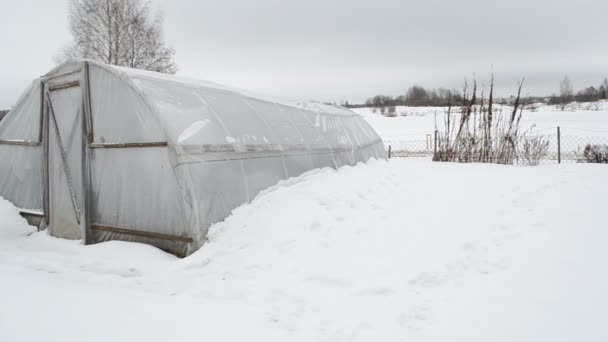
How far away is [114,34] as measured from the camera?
18.5 meters

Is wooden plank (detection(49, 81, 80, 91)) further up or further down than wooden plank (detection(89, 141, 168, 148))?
further up

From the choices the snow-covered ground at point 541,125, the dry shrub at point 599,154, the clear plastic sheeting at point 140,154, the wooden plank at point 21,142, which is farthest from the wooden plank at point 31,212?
the snow-covered ground at point 541,125

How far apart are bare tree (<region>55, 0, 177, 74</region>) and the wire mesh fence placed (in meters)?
13.4

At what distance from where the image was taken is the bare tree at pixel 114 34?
18.1 m

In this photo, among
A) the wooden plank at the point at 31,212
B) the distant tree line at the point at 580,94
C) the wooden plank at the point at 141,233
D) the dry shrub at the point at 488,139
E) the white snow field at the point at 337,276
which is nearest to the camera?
the white snow field at the point at 337,276

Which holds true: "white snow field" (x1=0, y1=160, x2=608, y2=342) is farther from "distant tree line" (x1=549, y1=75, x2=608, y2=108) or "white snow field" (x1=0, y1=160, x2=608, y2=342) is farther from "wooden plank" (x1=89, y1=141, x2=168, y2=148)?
"distant tree line" (x1=549, y1=75, x2=608, y2=108)

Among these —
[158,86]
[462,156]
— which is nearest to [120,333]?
[158,86]

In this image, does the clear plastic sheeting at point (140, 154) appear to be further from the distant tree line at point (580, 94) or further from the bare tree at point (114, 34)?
the distant tree line at point (580, 94)

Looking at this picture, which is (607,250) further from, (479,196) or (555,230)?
(479,196)

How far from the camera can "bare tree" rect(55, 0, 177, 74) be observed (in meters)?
18.1

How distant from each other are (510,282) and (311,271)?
155cm

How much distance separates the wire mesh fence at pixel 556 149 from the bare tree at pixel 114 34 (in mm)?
13361

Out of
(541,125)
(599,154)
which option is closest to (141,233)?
(599,154)

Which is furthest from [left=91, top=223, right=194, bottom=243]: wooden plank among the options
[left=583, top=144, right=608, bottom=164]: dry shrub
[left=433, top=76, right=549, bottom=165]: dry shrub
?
[left=583, top=144, right=608, bottom=164]: dry shrub
